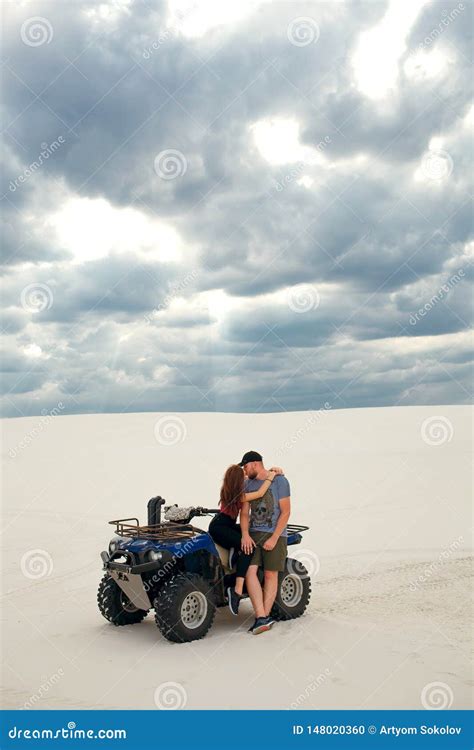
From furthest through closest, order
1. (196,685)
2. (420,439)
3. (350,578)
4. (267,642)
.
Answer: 1. (420,439)
2. (350,578)
3. (267,642)
4. (196,685)

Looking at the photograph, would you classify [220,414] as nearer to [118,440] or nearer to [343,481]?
[118,440]

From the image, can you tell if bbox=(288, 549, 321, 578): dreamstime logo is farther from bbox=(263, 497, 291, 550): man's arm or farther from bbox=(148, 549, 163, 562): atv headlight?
bbox=(148, 549, 163, 562): atv headlight

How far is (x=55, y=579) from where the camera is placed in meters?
10.6

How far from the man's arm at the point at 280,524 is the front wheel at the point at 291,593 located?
571 millimetres

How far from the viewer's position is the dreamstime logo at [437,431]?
964 inches

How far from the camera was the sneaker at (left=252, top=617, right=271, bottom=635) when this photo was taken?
288 inches

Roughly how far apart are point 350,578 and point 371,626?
8.03 feet

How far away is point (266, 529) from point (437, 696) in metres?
2.33

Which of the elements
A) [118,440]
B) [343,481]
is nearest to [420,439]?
[343,481]

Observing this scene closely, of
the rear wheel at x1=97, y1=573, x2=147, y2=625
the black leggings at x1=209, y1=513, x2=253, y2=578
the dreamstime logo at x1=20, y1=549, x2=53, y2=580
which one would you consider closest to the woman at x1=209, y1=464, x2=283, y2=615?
the black leggings at x1=209, y1=513, x2=253, y2=578

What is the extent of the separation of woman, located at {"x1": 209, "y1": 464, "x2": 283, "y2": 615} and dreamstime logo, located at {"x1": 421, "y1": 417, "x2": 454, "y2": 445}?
17.5 metres
